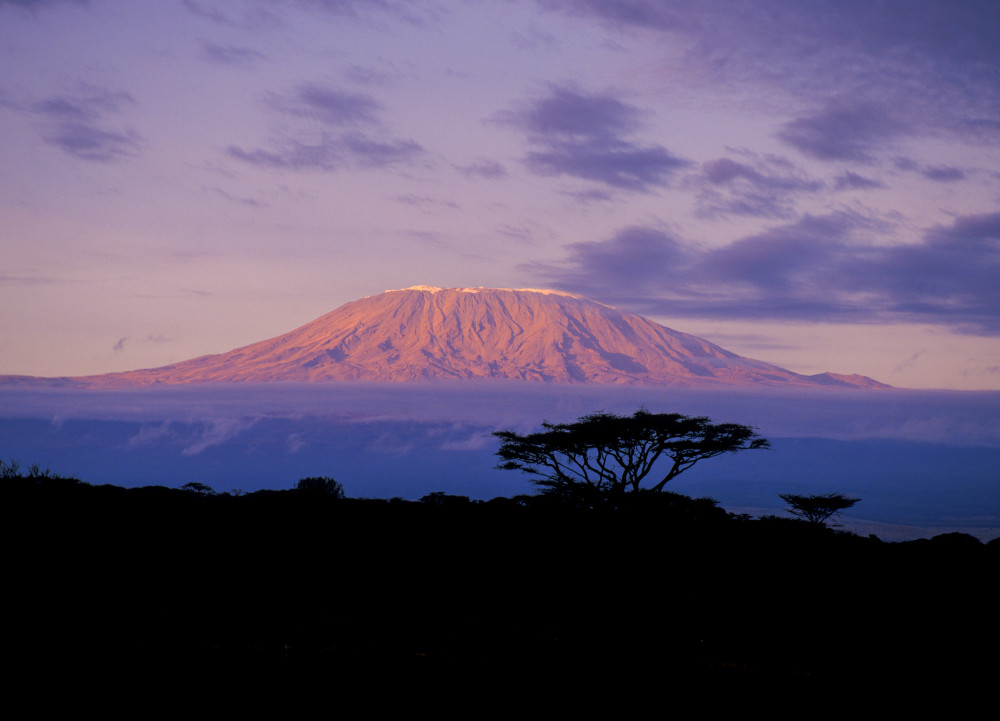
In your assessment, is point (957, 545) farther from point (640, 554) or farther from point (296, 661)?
point (296, 661)

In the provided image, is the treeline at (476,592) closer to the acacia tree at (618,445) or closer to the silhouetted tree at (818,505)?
the acacia tree at (618,445)

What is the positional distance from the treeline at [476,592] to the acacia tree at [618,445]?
1509 cm

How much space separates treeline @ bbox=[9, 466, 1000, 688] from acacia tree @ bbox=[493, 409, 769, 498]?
15.1 metres

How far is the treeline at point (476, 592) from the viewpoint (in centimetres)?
1073

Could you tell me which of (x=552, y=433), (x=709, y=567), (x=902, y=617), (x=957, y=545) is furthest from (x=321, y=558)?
(x=552, y=433)

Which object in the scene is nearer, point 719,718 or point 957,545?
point 719,718

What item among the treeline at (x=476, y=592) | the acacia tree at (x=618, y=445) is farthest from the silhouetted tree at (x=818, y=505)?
the treeline at (x=476, y=592)

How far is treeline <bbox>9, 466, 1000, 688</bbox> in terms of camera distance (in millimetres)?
10734

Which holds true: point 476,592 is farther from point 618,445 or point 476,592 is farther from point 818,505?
point 818,505

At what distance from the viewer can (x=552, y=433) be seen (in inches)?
1544

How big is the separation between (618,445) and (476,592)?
82.5ft

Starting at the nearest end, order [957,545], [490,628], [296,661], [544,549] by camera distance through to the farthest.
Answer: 1. [296,661]
2. [490,628]
3. [544,549]
4. [957,545]

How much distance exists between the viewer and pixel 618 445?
38844 mm

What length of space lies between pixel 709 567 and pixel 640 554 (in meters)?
1.75
